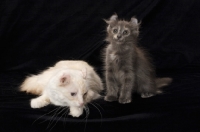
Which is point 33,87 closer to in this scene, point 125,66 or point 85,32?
point 125,66

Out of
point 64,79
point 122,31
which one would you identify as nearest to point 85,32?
point 122,31

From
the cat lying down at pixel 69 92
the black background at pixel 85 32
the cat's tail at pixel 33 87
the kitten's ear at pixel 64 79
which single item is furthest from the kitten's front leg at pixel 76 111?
the black background at pixel 85 32

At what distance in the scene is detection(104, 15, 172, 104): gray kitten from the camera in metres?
2.11

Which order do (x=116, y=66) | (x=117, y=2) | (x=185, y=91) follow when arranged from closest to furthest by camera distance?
(x=116, y=66), (x=185, y=91), (x=117, y=2)

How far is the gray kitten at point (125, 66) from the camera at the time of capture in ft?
6.93

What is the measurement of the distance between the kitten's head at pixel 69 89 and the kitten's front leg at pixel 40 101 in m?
0.05

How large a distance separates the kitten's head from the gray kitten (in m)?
0.20

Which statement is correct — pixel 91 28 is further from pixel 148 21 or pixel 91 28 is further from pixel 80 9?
pixel 148 21

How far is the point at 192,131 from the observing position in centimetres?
198

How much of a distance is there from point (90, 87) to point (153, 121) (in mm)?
525

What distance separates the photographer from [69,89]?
199 cm

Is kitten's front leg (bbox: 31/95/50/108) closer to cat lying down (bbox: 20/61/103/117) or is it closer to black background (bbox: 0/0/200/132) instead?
cat lying down (bbox: 20/61/103/117)

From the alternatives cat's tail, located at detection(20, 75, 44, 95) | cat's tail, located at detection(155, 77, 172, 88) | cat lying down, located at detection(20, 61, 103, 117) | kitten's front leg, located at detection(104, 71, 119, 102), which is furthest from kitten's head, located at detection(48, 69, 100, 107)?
cat's tail, located at detection(155, 77, 172, 88)

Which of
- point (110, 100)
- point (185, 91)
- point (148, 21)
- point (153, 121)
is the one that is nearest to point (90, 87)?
point (110, 100)
